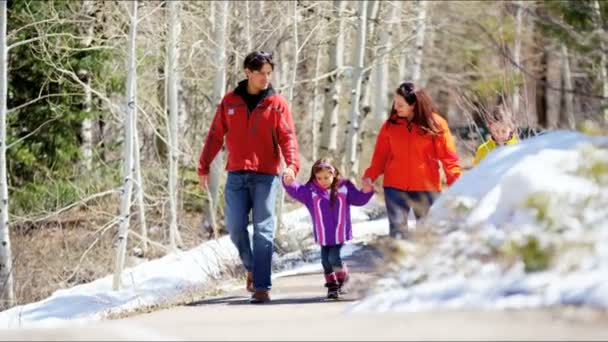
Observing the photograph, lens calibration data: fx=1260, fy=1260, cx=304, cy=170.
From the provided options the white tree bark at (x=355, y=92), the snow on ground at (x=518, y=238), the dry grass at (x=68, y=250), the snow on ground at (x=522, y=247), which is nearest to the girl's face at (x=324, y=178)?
the snow on ground at (x=518, y=238)

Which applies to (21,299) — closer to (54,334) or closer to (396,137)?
(396,137)

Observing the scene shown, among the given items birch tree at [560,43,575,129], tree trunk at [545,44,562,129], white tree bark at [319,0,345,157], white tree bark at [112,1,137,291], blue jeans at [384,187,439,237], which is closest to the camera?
blue jeans at [384,187,439,237]

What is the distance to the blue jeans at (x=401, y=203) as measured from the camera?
32.7 feet

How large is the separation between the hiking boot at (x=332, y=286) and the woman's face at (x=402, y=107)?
145cm

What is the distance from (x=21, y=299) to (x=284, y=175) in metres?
9.99

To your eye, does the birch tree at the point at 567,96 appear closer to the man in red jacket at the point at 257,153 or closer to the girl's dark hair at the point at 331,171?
the girl's dark hair at the point at 331,171

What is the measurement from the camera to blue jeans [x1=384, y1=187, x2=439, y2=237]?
32.7 ft

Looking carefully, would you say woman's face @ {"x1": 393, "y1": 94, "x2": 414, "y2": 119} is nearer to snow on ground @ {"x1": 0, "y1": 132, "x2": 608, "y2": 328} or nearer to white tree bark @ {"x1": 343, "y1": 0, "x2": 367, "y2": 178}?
snow on ground @ {"x1": 0, "y1": 132, "x2": 608, "y2": 328}

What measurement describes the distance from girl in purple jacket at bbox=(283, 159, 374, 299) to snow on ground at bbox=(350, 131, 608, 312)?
253 centimetres

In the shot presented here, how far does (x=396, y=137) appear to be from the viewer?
1020 cm

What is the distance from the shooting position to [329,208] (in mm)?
9805

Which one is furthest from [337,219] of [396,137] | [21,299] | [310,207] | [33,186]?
[33,186]

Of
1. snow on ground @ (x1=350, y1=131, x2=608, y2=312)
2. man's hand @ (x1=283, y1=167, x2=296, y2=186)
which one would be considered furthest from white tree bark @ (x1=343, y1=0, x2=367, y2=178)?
snow on ground @ (x1=350, y1=131, x2=608, y2=312)

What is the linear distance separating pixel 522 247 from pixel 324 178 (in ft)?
12.4
